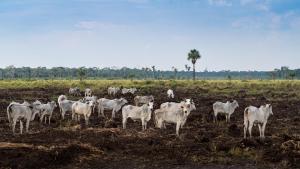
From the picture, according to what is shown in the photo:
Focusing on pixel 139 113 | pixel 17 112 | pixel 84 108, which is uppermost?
pixel 17 112

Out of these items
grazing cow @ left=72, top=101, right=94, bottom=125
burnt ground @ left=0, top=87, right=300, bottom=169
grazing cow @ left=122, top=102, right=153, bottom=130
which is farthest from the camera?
grazing cow @ left=72, top=101, right=94, bottom=125

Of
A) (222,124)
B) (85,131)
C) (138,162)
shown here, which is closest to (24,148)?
(138,162)

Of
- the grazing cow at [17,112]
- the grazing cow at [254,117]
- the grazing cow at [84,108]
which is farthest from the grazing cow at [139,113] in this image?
the grazing cow at [254,117]

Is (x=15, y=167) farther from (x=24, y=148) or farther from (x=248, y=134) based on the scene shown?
(x=248, y=134)

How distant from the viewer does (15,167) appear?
1747 centimetres

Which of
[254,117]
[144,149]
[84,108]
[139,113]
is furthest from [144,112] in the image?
[144,149]

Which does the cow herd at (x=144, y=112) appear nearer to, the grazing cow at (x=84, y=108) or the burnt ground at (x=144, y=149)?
the grazing cow at (x=84, y=108)

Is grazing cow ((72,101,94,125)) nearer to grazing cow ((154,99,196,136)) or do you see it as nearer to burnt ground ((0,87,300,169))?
burnt ground ((0,87,300,169))

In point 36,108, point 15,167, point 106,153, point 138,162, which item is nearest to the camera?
point 15,167

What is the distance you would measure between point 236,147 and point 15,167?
9.16 m

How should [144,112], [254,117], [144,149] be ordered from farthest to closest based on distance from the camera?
[144,112] → [254,117] → [144,149]

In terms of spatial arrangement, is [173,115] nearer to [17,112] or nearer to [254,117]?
[254,117]

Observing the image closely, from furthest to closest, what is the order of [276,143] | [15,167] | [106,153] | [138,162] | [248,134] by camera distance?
[248,134], [276,143], [106,153], [138,162], [15,167]

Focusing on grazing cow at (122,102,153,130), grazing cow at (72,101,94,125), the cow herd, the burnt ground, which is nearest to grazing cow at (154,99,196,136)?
the cow herd
